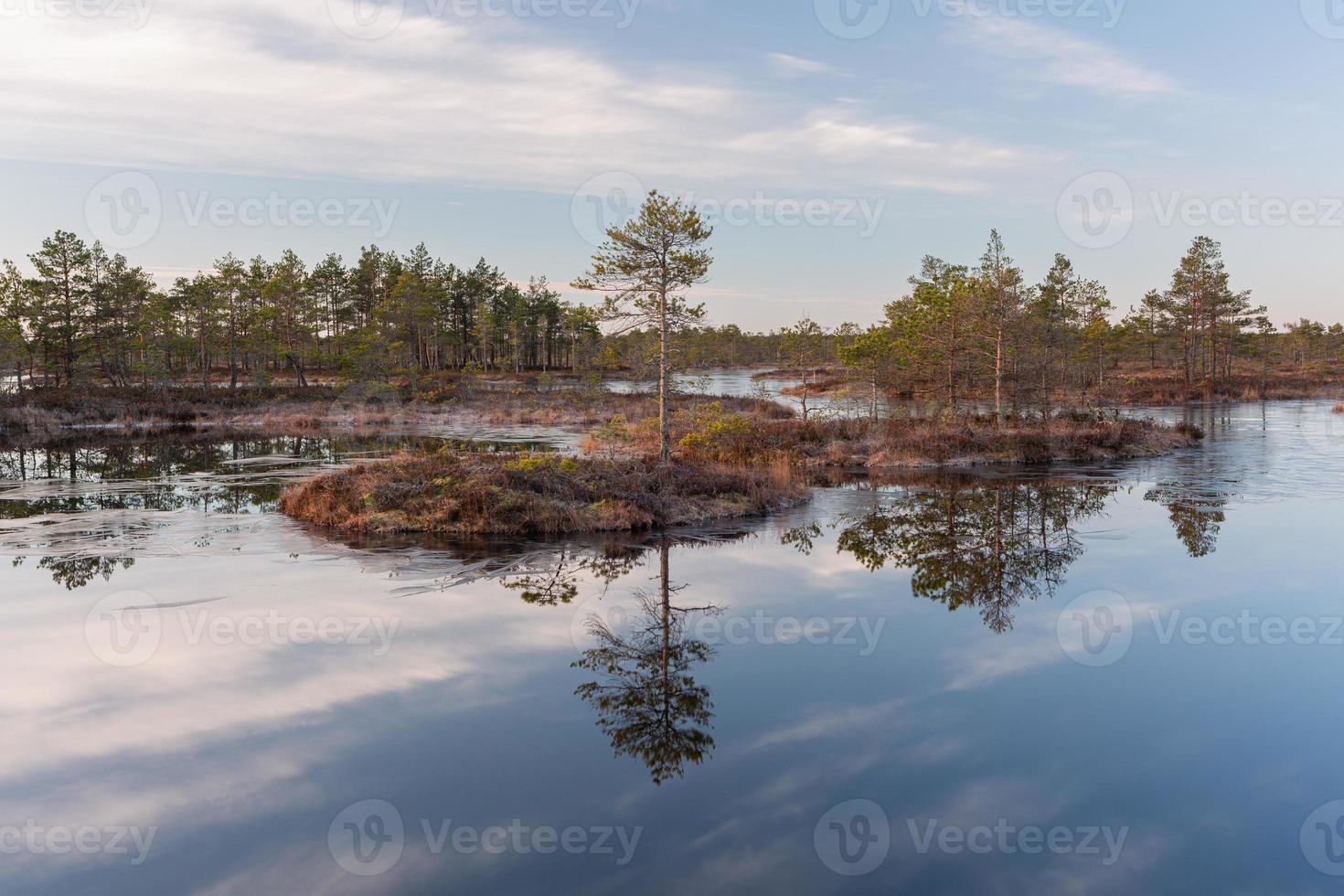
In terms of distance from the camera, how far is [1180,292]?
268 feet

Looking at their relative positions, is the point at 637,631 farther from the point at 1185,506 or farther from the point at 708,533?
the point at 1185,506

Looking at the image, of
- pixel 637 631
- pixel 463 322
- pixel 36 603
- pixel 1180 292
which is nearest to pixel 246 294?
pixel 463 322

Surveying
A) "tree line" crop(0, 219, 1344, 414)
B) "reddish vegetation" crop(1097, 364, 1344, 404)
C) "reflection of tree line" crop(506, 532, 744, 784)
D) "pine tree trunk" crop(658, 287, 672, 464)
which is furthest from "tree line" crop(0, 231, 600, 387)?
"reddish vegetation" crop(1097, 364, 1344, 404)

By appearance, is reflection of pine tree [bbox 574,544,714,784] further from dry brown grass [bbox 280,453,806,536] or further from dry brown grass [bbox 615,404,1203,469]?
dry brown grass [bbox 615,404,1203,469]

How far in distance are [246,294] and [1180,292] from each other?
91.6 metres

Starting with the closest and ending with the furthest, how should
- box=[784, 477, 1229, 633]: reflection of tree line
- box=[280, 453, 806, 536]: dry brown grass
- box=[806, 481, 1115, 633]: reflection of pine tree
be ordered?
box=[806, 481, 1115, 633]: reflection of pine tree → box=[784, 477, 1229, 633]: reflection of tree line → box=[280, 453, 806, 536]: dry brown grass
